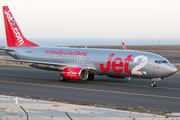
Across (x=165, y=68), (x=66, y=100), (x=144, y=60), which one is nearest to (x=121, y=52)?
(x=144, y=60)

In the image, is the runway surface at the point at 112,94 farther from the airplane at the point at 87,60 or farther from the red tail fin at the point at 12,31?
the red tail fin at the point at 12,31

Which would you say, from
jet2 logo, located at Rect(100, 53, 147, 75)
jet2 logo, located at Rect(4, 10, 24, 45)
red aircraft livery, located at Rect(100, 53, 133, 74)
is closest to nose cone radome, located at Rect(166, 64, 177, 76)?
jet2 logo, located at Rect(100, 53, 147, 75)

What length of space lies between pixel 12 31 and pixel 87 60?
13.6m

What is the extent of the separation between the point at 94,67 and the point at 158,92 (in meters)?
9.60

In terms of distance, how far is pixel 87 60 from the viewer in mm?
35000

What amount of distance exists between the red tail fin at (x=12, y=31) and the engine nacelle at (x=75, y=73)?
11.1 m

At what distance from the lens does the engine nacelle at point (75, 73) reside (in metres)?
32.6

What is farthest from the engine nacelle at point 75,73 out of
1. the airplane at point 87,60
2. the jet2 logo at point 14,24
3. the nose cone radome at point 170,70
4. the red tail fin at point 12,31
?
the jet2 logo at point 14,24

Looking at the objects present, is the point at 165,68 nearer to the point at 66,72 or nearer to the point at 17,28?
the point at 66,72

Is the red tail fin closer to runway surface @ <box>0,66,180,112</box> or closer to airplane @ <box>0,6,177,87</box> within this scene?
airplane @ <box>0,6,177,87</box>

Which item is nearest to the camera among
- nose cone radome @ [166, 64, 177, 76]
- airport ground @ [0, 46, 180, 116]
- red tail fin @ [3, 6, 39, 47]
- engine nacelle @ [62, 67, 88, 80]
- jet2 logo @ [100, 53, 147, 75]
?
airport ground @ [0, 46, 180, 116]

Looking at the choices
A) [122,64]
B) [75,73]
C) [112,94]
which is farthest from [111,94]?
[75,73]

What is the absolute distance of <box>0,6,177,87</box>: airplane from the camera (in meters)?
30.3

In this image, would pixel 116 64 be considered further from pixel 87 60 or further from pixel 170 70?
pixel 170 70
